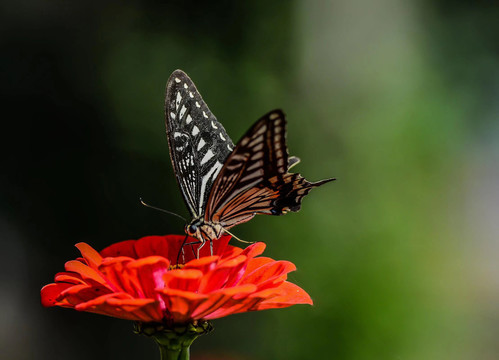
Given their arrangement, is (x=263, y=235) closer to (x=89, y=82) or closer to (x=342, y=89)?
(x=342, y=89)

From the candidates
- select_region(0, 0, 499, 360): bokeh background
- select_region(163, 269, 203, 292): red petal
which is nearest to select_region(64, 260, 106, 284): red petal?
select_region(163, 269, 203, 292): red petal

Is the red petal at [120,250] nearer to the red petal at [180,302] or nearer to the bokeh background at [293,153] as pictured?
the red petal at [180,302]

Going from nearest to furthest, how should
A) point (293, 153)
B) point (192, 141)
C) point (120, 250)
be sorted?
point (120, 250) < point (192, 141) < point (293, 153)

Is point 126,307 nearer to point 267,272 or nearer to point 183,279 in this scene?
point 183,279

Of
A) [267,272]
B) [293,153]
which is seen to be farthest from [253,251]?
[293,153]

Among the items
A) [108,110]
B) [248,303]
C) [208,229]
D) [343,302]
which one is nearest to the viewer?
[248,303]

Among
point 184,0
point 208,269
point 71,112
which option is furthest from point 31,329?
point 208,269

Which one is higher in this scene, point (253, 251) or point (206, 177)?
point (206, 177)
